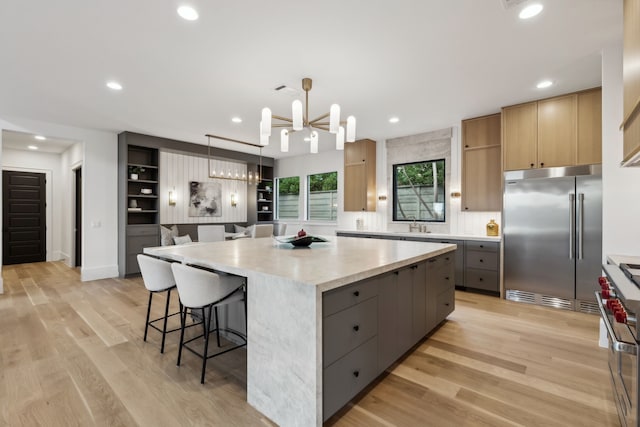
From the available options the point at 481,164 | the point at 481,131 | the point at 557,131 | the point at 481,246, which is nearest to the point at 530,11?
the point at 557,131

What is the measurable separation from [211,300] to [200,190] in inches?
213

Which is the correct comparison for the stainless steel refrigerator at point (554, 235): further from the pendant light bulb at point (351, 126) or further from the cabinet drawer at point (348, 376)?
the cabinet drawer at point (348, 376)

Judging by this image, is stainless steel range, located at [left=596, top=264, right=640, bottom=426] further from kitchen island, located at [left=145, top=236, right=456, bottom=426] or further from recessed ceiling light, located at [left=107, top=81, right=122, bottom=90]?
recessed ceiling light, located at [left=107, top=81, right=122, bottom=90]

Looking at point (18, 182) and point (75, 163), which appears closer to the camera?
point (75, 163)

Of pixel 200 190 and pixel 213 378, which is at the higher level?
pixel 200 190

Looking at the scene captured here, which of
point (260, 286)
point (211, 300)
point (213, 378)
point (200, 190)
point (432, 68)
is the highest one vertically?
point (432, 68)

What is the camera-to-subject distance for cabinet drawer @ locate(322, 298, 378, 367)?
166 cm

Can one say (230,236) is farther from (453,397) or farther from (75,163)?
(453,397)

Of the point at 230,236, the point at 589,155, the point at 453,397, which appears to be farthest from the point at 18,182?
the point at 589,155

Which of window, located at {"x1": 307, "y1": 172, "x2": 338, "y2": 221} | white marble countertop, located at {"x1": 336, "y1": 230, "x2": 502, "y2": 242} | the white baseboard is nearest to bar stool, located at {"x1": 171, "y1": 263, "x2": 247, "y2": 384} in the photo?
white marble countertop, located at {"x1": 336, "y1": 230, "x2": 502, "y2": 242}

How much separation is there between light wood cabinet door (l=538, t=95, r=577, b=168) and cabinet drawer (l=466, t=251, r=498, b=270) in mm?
1380

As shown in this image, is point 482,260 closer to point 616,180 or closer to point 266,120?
point 616,180

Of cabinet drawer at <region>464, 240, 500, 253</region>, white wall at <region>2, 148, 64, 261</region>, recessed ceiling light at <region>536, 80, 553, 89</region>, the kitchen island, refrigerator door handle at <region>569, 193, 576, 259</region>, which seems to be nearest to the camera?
the kitchen island

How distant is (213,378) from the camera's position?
2.24 meters
